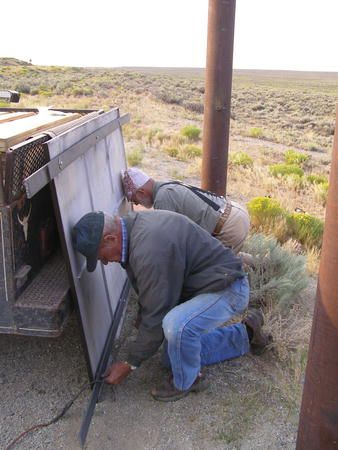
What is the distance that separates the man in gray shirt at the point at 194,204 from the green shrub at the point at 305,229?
265 cm

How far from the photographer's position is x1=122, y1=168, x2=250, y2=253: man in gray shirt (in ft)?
14.9

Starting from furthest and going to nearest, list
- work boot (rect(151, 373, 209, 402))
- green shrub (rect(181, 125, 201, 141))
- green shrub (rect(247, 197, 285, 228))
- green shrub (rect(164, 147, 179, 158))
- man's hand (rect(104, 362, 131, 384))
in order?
green shrub (rect(181, 125, 201, 141)) → green shrub (rect(164, 147, 179, 158)) → green shrub (rect(247, 197, 285, 228)) → work boot (rect(151, 373, 209, 402)) → man's hand (rect(104, 362, 131, 384))

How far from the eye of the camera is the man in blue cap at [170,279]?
10.3 ft

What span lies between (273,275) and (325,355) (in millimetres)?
3172

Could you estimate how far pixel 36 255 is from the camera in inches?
135

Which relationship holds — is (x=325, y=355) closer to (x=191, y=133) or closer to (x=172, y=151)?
(x=172, y=151)

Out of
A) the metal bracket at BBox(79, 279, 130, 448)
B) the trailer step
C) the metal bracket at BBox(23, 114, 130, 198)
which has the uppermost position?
the metal bracket at BBox(23, 114, 130, 198)

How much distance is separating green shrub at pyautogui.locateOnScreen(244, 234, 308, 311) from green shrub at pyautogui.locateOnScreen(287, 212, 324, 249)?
61.4 inches

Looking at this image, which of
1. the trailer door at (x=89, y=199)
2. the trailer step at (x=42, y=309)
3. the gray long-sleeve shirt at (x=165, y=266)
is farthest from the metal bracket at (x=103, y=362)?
the trailer step at (x=42, y=309)

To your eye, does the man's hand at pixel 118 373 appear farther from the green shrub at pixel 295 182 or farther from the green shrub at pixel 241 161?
the green shrub at pixel 241 161

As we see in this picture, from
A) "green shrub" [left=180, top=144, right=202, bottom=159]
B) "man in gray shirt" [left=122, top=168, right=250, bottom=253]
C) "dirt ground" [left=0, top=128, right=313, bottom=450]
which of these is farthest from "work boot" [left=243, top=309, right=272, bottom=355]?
"green shrub" [left=180, top=144, right=202, bottom=159]

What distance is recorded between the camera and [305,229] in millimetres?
7496

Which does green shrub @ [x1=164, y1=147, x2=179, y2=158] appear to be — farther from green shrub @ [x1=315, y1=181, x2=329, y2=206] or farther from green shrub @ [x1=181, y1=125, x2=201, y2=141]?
green shrub @ [x1=315, y1=181, x2=329, y2=206]

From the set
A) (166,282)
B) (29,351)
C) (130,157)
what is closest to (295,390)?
(166,282)
